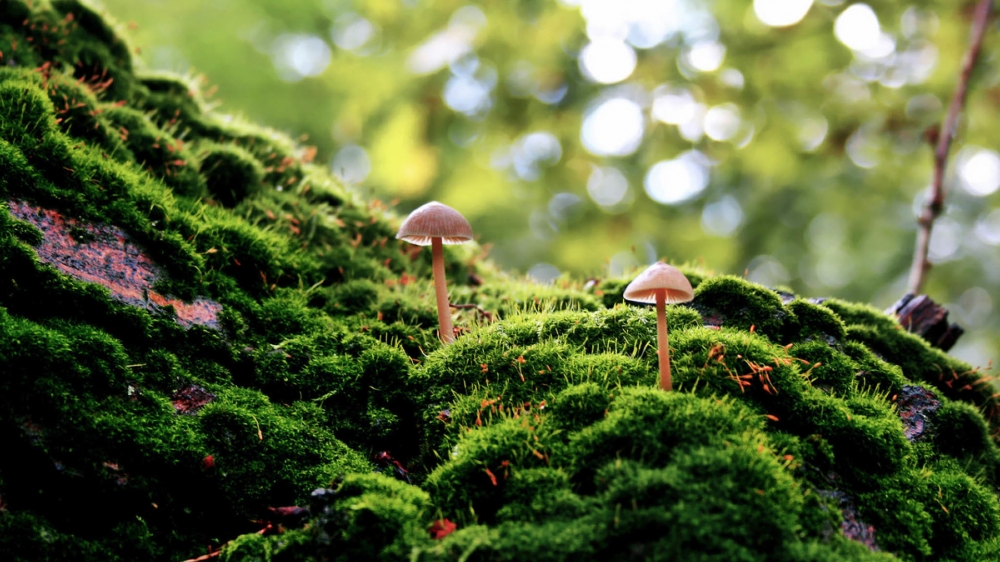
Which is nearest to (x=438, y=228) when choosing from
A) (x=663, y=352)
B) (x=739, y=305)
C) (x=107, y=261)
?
Answer: (x=663, y=352)

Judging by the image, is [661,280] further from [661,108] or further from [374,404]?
[661,108]

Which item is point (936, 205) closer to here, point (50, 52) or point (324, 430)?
point (324, 430)

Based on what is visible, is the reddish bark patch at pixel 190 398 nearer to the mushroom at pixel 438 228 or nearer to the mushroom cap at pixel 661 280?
the mushroom at pixel 438 228

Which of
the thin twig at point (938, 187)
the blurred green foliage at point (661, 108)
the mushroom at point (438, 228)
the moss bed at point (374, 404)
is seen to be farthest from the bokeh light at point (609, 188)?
the mushroom at point (438, 228)

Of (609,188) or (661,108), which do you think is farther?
(609,188)

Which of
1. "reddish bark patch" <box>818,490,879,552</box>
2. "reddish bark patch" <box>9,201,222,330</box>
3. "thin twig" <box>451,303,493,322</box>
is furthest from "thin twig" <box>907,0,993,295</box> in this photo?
"reddish bark patch" <box>9,201,222,330</box>

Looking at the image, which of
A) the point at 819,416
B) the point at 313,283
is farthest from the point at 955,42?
the point at 313,283
